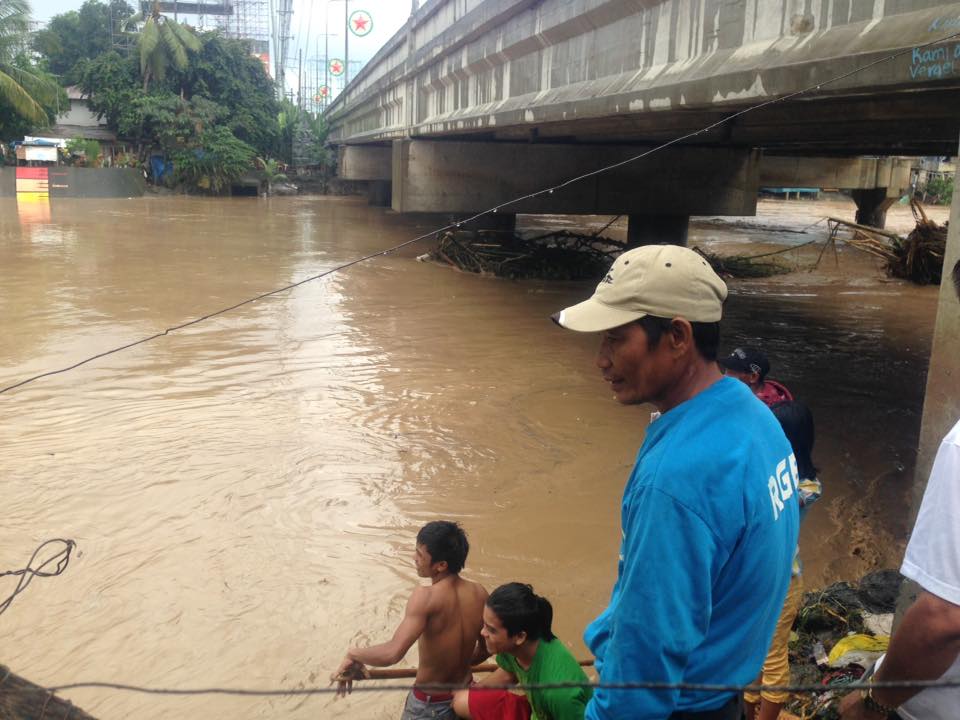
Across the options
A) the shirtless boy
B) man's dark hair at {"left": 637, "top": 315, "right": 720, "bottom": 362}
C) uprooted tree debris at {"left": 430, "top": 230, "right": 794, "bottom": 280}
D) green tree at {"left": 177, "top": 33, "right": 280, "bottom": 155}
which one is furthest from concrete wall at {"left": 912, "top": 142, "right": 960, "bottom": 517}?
green tree at {"left": 177, "top": 33, "right": 280, "bottom": 155}

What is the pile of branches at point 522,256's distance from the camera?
15086 millimetres

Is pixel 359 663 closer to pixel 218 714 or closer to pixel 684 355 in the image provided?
pixel 218 714

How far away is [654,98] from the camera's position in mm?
6379

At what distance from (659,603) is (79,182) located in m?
36.4

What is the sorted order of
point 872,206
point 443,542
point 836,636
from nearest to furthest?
1. point 443,542
2. point 836,636
3. point 872,206

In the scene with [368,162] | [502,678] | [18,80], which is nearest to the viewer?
[502,678]

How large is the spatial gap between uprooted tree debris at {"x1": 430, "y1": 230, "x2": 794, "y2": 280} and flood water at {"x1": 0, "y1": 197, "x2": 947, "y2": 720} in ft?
6.30

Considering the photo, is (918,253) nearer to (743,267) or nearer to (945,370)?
(743,267)

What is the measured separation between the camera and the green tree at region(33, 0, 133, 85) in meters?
44.6

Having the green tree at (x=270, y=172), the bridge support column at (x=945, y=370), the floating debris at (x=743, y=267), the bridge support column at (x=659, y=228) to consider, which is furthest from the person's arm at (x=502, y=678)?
the green tree at (x=270, y=172)

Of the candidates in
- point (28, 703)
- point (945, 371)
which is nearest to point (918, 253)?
point (945, 371)

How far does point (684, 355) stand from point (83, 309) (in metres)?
11.1

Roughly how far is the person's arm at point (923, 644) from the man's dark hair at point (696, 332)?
656 mm

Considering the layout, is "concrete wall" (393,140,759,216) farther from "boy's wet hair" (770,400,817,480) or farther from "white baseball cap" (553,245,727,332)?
"white baseball cap" (553,245,727,332)
